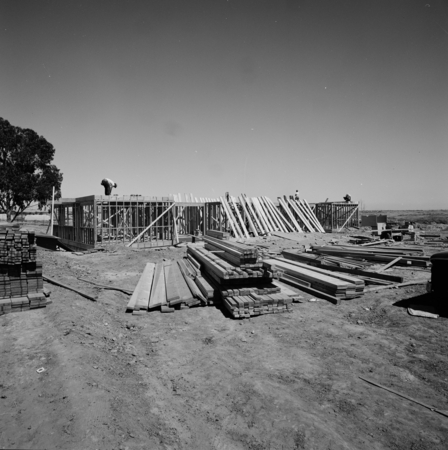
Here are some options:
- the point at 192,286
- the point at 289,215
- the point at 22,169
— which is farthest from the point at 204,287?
the point at 22,169

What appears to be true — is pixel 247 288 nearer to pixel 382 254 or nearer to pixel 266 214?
pixel 382 254

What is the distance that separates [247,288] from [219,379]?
11.3ft

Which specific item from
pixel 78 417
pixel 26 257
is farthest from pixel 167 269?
pixel 78 417

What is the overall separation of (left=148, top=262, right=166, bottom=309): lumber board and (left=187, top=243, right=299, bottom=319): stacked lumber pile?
1.53m

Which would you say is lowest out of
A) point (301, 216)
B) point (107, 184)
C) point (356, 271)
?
point (356, 271)

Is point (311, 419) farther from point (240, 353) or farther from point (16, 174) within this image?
point (16, 174)

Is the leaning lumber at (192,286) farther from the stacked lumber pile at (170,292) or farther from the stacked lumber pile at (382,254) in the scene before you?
the stacked lumber pile at (382,254)

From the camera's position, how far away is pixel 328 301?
8.39 metres

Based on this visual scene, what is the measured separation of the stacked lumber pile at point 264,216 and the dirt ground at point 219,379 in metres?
14.5

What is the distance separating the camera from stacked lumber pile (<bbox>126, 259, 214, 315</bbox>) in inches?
300

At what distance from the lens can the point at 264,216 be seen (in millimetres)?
23344

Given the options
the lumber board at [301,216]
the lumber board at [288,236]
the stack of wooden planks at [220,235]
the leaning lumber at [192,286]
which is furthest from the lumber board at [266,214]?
the leaning lumber at [192,286]

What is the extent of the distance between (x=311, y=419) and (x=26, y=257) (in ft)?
22.0

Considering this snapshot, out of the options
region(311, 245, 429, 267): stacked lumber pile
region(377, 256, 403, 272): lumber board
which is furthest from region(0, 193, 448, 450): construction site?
region(311, 245, 429, 267): stacked lumber pile
